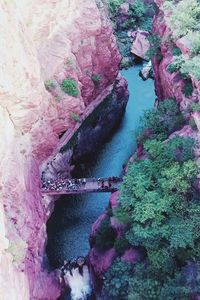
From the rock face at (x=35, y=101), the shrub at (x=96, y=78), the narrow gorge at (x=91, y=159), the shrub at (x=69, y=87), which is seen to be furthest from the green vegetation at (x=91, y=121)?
the shrub at (x=69, y=87)

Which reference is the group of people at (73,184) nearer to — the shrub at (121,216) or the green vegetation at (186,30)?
the shrub at (121,216)

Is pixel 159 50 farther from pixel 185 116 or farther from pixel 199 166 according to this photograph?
pixel 199 166

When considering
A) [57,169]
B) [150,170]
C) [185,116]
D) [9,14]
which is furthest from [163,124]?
[9,14]

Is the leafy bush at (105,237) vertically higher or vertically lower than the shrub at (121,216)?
lower

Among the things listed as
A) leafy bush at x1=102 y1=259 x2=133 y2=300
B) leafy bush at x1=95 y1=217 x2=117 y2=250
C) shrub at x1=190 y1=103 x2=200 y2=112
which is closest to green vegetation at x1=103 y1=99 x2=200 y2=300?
leafy bush at x1=102 y1=259 x2=133 y2=300

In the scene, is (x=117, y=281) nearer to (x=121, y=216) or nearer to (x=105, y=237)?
(x=121, y=216)

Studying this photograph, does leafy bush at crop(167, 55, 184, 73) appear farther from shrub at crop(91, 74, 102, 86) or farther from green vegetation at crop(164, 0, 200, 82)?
shrub at crop(91, 74, 102, 86)
